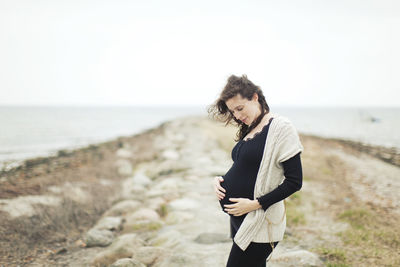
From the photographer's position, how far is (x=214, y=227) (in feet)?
14.4

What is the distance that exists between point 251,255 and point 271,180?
0.58 metres

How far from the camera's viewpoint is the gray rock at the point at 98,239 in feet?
14.1

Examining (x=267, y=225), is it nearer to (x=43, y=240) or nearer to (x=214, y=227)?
(x=214, y=227)

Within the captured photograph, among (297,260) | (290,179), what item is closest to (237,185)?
(290,179)

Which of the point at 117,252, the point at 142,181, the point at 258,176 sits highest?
the point at 258,176

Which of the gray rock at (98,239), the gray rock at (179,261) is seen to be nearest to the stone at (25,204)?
the gray rock at (98,239)

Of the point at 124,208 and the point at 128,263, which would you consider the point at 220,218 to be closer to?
the point at 128,263

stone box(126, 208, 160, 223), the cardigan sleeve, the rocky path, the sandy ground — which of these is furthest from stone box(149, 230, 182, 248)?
the cardigan sleeve

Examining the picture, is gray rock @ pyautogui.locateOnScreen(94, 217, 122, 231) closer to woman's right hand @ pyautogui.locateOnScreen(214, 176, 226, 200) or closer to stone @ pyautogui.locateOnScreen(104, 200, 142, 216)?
stone @ pyautogui.locateOnScreen(104, 200, 142, 216)

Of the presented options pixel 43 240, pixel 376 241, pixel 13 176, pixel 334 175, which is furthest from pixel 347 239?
pixel 13 176

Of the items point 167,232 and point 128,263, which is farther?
point 167,232

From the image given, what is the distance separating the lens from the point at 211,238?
3.88 m

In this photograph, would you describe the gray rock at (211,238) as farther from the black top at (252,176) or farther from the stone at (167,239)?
the black top at (252,176)

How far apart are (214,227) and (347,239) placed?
2.12 metres
